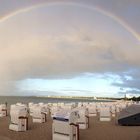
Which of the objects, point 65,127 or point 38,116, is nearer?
point 65,127

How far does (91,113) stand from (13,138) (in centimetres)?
1898

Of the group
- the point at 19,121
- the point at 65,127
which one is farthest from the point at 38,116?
the point at 65,127

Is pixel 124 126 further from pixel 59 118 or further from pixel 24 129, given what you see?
pixel 59 118

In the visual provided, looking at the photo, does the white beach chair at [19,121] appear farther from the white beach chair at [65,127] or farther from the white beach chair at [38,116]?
the white beach chair at [38,116]

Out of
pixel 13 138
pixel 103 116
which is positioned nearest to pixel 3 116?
pixel 103 116

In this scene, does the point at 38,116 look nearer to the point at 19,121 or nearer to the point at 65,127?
the point at 19,121

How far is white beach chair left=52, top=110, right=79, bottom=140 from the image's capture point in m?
16.5

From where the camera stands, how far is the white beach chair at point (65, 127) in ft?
54.3

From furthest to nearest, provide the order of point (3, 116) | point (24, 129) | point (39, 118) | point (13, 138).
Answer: point (3, 116) < point (39, 118) < point (24, 129) < point (13, 138)

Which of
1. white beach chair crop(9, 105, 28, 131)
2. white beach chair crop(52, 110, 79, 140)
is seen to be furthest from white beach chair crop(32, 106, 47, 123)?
white beach chair crop(52, 110, 79, 140)

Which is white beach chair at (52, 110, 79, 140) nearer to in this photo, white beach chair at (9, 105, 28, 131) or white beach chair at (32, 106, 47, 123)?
white beach chair at (9, 105, 28, 131)

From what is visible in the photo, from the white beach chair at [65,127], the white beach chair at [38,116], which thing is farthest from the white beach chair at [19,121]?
the white beach chair at [38,116]

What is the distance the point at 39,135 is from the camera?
66.9 feet

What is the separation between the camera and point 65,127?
16.7 m
